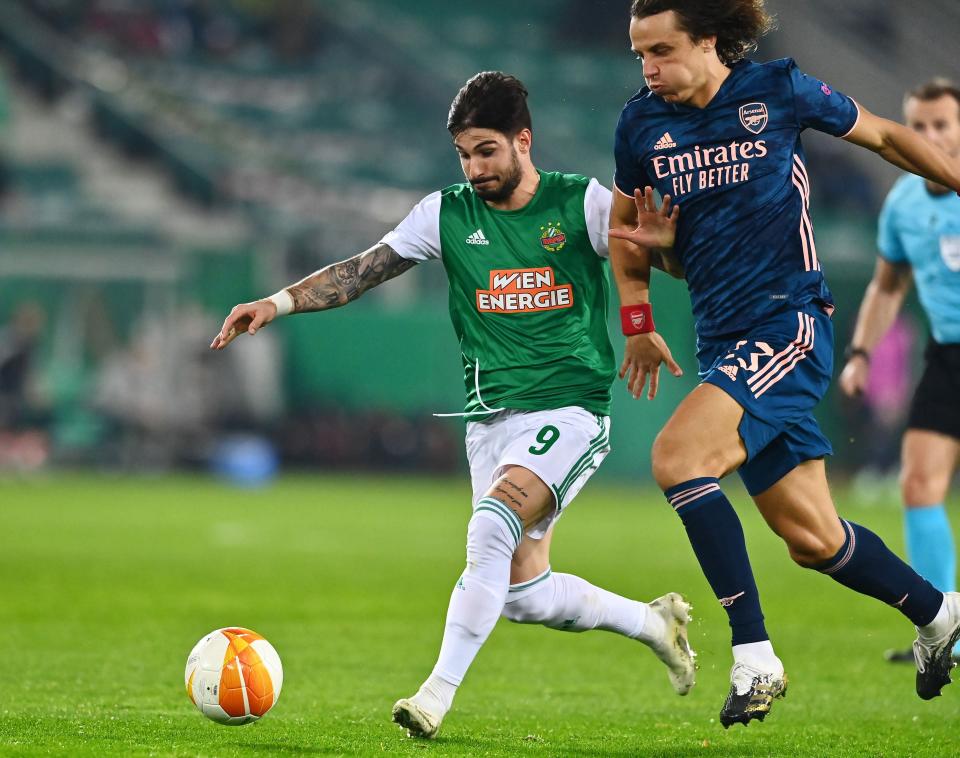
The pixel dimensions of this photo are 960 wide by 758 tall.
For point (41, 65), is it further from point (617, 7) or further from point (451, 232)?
point (451, 232)

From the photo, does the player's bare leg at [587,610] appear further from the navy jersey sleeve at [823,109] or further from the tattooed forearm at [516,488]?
the navy jersey sleeve at [823,109]

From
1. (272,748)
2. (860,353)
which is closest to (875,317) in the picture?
(860,353)

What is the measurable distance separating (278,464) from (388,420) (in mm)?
1857

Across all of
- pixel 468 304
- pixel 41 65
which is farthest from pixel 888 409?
pixel 468 304

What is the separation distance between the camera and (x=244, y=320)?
577 centimetres

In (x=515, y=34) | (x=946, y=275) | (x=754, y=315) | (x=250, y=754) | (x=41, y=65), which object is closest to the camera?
(x=250, y=754)

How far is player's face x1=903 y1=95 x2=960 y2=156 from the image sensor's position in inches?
298

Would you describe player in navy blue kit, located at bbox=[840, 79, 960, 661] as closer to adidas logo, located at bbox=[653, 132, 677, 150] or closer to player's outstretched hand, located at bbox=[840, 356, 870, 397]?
player's outstretched hand, located at bbox=[840, 356, 870, 397]

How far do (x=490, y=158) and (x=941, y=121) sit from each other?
9.02ft

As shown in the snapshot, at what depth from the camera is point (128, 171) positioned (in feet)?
92.0

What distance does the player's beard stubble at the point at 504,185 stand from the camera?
6.02m

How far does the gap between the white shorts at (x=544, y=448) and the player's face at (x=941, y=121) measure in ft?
8.39

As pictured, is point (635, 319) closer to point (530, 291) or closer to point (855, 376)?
point (530, 291)

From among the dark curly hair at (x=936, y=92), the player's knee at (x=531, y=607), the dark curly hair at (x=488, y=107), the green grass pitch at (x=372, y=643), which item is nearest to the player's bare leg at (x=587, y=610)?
the player's knee at (x=531, y=607)
